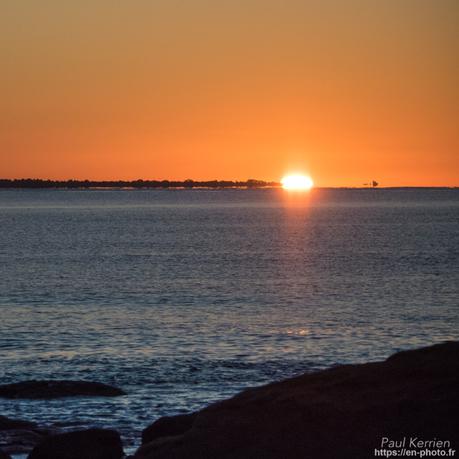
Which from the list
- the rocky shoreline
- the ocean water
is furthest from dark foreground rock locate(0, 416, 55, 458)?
the rocky shoreline

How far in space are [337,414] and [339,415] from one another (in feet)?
0.12

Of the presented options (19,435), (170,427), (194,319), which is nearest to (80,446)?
(170,427)

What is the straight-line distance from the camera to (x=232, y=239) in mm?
118375

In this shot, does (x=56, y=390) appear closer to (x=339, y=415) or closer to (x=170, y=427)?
(x=170, y=427)

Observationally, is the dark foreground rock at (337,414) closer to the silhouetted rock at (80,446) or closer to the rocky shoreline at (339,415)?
the rocky shoreline at (339,415)

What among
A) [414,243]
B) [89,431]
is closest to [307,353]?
[89,431]

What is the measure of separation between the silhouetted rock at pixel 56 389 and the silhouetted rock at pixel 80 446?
841cm

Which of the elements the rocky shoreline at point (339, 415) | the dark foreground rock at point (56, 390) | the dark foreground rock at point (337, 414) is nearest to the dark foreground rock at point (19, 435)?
the dark foreground rock at point (56, 390)

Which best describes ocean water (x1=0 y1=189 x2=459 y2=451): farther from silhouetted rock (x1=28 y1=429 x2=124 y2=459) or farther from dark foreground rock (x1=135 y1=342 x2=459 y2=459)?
dark foreground rock (x1=135 y1=342 x2=459 y2=459)

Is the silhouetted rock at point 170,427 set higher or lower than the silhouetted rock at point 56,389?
higher

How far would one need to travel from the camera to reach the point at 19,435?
1856cm

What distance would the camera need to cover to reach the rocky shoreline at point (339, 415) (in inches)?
407

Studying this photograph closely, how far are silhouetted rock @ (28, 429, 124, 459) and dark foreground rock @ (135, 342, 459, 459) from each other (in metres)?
3.02

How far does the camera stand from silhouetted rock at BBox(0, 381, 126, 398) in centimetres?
2414
